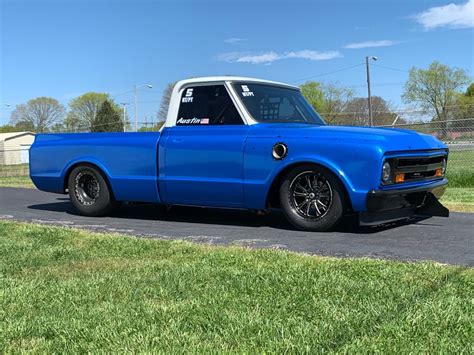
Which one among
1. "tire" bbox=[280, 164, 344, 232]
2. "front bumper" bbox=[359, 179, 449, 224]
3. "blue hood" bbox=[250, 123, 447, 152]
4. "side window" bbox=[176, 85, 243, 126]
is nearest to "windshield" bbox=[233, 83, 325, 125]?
"side window" bbox=[176, 85, 243, 126]

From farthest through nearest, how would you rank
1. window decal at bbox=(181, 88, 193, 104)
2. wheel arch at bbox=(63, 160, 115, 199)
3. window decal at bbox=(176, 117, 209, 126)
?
wheel arch at bbox=(63, 160, 115, 199)
window decal at bbox=(181, 88, 193, 104)
window decal at bbox=(176, 117, 209, 126)

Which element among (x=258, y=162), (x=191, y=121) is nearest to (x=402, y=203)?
(x=258, y=162)

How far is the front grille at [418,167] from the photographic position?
6.08 metres

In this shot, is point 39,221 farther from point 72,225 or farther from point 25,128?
point 25,128

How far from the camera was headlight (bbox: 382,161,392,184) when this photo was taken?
5.90 m

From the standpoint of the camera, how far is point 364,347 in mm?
2826

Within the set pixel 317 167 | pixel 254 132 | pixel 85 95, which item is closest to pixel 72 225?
pixel 254 132

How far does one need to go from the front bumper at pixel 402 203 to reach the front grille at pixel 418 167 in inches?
4.8

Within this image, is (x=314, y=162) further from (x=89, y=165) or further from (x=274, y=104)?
(x=89, y=165)

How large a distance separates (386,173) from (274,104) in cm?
201

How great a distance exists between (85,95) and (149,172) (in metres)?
80.4

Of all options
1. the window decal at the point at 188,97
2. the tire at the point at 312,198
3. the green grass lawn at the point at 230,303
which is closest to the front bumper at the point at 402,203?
the tire at the point at 312,198

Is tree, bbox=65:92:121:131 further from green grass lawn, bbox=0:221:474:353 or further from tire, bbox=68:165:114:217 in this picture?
green grass lawn, bbox=0:221:474:353

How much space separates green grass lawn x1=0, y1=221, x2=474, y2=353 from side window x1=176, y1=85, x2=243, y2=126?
7.47 feet
